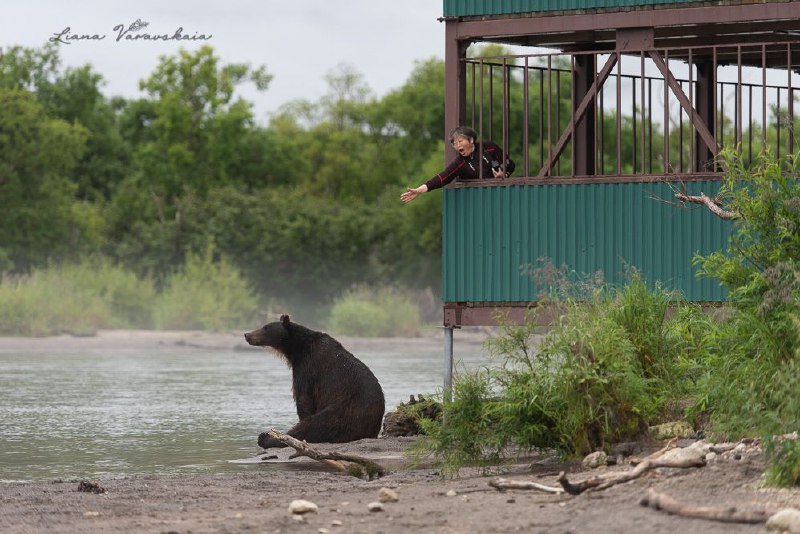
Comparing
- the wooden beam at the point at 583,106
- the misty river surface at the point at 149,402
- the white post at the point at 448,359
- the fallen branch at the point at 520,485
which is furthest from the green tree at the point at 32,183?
the fallen branch at the point at 520,485

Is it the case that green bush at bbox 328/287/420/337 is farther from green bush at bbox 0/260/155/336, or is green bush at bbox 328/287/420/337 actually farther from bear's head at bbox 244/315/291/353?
bear's head at bbox 244/315/291/353

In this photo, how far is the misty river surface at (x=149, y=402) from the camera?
627 inches

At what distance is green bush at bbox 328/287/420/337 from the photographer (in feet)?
153

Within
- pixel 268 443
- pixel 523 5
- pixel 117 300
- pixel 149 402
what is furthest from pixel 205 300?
pixel 523 5

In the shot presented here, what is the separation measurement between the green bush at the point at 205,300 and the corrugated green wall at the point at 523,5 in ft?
→ 101

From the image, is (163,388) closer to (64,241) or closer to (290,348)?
(290,348)

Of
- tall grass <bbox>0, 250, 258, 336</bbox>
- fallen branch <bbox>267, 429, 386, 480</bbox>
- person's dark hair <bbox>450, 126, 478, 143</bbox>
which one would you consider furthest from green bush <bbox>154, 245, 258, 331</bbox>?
fallen branch <bbox>267, 429, 386, 480</bbox>

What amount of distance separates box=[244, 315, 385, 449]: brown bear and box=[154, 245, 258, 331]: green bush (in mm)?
30244

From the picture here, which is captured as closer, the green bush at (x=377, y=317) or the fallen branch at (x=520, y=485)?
the fallen branch at (x=520, y=485)

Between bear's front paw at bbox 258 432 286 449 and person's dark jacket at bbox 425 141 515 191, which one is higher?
person's dark jacket at bbox 425 141 515 191

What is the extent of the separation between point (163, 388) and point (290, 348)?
461 inches

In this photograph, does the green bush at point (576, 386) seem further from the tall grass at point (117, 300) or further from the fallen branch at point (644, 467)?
the tall grass at point (117, 300)

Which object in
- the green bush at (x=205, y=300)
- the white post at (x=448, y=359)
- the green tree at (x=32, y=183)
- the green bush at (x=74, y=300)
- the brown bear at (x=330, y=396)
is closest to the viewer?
the brown bear at (x=330, y=396)

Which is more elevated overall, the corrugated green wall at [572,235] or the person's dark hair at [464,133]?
the person's dark hair at [464,133]
